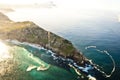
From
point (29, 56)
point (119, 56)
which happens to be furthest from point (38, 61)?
point (119, 56)

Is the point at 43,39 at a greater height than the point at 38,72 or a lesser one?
greater

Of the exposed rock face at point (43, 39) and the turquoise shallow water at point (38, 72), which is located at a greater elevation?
the exposed rock face at point (43, 39)

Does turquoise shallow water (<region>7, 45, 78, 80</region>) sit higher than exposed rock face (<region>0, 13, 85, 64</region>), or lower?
lower

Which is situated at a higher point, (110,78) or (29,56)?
(29,56)

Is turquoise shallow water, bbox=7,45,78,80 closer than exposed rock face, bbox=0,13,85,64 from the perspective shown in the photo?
Yes

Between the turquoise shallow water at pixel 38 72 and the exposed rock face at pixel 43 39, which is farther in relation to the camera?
the exposed rock face at pixel 43 39

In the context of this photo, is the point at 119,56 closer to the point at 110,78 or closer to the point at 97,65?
the point at 97,65

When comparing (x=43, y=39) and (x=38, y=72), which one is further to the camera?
(x=43, y=39)

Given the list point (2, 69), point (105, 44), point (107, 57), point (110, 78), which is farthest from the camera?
point (105, 44)
